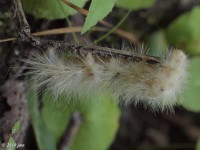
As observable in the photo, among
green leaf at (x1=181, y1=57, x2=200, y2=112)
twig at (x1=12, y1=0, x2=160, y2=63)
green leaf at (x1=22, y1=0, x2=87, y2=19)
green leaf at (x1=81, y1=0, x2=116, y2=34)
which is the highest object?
green leaf at (x1=22, y1=0, x2=87, y2=19)

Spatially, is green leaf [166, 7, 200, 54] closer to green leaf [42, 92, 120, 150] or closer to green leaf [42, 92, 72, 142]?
green leaf [42, 92, 120, 150]

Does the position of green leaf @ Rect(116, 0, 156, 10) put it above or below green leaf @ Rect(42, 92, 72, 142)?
above

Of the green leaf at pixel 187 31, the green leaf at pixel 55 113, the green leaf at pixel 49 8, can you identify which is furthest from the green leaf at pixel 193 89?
the green leaf at pixel 49 8

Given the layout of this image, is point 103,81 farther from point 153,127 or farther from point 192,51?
point 153,127

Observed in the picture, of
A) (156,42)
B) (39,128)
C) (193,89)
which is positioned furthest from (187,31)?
(39,128)

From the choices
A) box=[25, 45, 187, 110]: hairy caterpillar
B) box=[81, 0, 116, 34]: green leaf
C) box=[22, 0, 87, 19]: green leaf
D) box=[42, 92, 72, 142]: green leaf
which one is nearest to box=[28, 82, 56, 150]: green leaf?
box=[42, 92, 72, 142]: green leaf

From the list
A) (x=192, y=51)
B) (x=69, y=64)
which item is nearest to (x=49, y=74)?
(x=69, y=64)

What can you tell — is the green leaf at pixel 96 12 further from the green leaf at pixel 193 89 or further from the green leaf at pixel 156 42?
the green leaf at pixel 156 42
